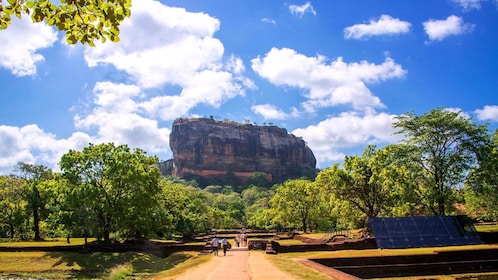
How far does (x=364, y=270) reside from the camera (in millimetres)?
17922

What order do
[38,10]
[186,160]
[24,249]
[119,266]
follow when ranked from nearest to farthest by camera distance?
[38,10] < [119,266] < [24,249] < [186,160]

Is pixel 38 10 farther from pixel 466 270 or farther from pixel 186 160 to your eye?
pixel 186 160

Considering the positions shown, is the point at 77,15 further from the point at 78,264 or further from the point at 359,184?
the point at 359,184

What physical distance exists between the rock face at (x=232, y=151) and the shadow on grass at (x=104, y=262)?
416 feet

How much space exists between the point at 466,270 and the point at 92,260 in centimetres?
2067

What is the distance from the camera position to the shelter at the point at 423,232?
24.0 m

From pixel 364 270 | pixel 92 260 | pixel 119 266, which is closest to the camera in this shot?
pixel 364 270

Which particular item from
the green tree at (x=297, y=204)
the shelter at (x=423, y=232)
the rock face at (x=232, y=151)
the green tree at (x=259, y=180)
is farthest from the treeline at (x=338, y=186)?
the rock face at (x=232, y=151)

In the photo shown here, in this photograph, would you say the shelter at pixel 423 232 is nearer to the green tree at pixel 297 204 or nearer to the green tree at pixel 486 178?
the green tree at pixel 486 178

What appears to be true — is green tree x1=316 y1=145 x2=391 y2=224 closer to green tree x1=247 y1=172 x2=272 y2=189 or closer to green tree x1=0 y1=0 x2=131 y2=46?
green tree x1=0 y1=0 x2=131 y2=46

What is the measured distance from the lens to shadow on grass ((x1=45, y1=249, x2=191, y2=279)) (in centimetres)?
2061

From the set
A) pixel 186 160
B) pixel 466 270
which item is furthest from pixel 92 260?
pixel 186 160

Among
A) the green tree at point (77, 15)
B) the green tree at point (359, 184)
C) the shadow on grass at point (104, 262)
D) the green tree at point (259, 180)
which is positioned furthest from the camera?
the green tree at point (259, 180)

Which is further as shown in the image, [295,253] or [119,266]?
[295,253]
